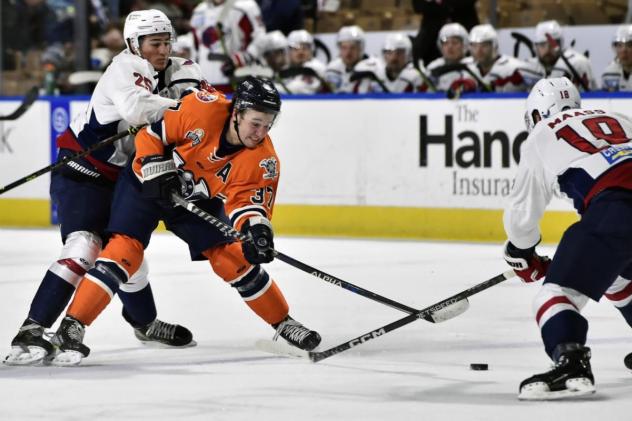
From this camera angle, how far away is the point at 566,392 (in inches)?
139

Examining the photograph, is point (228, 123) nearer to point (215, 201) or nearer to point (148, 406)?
point (215, 201)

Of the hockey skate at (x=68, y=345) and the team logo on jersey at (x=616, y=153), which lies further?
the hockey skate at (x=68, y=345)

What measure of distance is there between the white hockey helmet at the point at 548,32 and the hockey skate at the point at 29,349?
555 centimetres

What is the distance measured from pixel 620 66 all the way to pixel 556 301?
5458 millimetres

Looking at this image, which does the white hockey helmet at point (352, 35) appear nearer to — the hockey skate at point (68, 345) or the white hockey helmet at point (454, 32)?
the white hockey helmet at point (454, 32)

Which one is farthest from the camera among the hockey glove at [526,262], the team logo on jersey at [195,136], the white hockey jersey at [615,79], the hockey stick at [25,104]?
the hockey stick at [25,104]

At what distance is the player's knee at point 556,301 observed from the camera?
11.7ft

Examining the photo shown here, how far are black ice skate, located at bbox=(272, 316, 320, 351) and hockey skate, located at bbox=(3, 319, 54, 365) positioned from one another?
2.52 feet

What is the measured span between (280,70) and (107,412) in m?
6.53

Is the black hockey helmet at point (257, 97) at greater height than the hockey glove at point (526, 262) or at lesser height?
greater

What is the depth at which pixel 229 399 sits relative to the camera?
369cm

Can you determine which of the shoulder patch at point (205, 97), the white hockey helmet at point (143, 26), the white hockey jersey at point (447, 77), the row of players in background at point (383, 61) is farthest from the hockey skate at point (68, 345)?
the white hockey jersey at point (447, 77)

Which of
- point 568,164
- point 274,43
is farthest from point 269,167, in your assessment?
point 274,43

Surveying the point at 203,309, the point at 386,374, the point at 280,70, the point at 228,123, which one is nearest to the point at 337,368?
the point at 386,374
